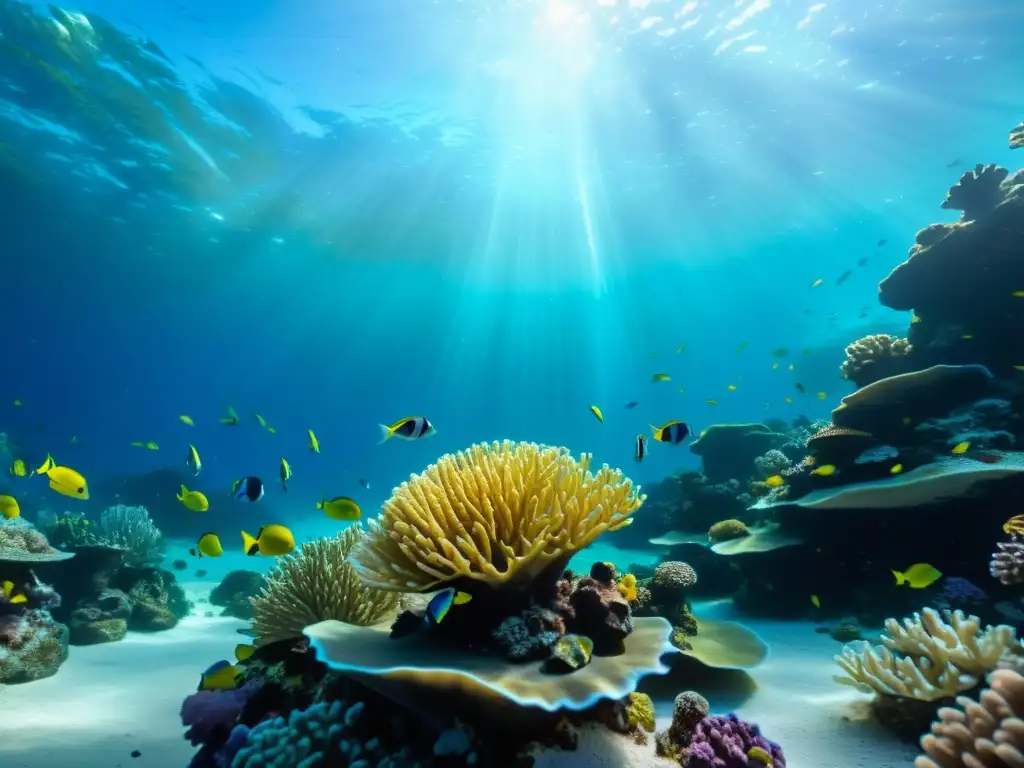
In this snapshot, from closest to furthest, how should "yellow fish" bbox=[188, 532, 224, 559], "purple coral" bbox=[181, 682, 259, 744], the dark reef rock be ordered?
"purple coral" bbox=[181, 682, 259, 744]
"yellow fish" bbox=[188, 532, 224, 559]
the dark reef rock

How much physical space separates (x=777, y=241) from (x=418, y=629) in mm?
36453

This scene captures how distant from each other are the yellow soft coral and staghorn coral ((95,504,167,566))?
1278 centimetres

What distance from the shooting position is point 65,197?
25.9m

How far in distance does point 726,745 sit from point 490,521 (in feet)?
6.17

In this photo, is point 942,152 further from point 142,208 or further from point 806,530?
point 142,208

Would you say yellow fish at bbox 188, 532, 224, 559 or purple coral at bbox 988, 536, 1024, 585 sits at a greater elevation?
yellow fish at bbox 188, 532, 224, 559

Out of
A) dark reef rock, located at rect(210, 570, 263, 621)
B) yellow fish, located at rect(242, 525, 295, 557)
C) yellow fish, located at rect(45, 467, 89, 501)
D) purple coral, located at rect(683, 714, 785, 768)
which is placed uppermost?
dark reef rock, located at rect(210, 570, 263, 621)

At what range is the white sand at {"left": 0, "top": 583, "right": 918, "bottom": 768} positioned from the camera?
11.8ft

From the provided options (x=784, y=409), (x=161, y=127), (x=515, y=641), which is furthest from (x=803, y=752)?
(x=784, y=409)

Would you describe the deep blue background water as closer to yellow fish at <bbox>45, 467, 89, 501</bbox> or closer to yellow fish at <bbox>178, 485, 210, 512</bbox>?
yellow fish at <bbox>178, 485, 210, 512</bbox>

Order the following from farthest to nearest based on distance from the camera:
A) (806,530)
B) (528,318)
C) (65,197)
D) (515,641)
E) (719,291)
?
1. (528,318)
2. (719,291)
3. (65,197)
4. (806,530)
5. (515,641)

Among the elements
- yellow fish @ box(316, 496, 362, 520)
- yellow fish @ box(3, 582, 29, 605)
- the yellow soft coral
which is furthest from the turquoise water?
yellow fish @ box(3, 582, 29, 605)

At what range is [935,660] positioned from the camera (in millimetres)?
Result: 3592

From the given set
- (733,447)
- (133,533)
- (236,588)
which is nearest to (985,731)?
(733,447)
